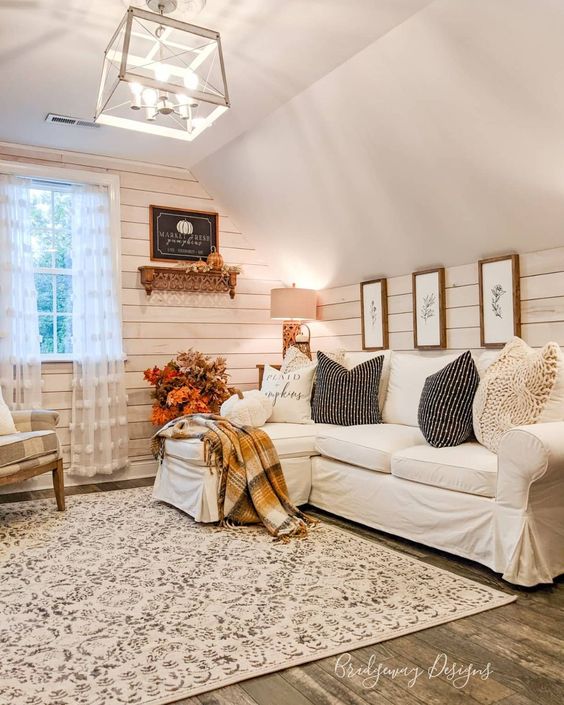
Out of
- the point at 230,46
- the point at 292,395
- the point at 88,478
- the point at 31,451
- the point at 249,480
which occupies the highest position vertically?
the point at 230,46

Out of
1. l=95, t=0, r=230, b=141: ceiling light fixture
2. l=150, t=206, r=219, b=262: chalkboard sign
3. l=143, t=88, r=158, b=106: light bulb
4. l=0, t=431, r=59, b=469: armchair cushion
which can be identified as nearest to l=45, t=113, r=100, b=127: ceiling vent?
l=95, t=0, r=230, b=141: ceiling light fixture

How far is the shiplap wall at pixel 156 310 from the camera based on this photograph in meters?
4.55

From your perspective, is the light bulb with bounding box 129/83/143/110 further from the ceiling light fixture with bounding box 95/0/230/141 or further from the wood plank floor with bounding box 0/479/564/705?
the wood plank floor with bounding box 0/479/564/705

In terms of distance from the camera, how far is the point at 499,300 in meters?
3.59

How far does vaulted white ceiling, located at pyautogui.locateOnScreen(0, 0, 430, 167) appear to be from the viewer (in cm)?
268

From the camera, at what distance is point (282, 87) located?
3.46 m

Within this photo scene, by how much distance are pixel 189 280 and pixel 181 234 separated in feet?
1.25

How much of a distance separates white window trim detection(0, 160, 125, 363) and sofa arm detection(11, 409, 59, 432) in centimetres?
73

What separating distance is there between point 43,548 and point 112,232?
250 centimetres

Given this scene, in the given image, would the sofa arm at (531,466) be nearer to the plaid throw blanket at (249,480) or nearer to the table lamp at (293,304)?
the plaid throw blanket at (249,480)

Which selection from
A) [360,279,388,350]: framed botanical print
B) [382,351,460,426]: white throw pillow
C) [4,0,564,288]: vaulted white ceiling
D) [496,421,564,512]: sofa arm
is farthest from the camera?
[360,279,388,350]: framed botanical print

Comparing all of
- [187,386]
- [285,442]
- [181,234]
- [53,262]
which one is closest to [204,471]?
[285,442]

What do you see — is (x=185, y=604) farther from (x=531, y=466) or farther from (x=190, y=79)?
(x=190, y=79)

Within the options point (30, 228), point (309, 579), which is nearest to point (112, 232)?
point (30, 228)
